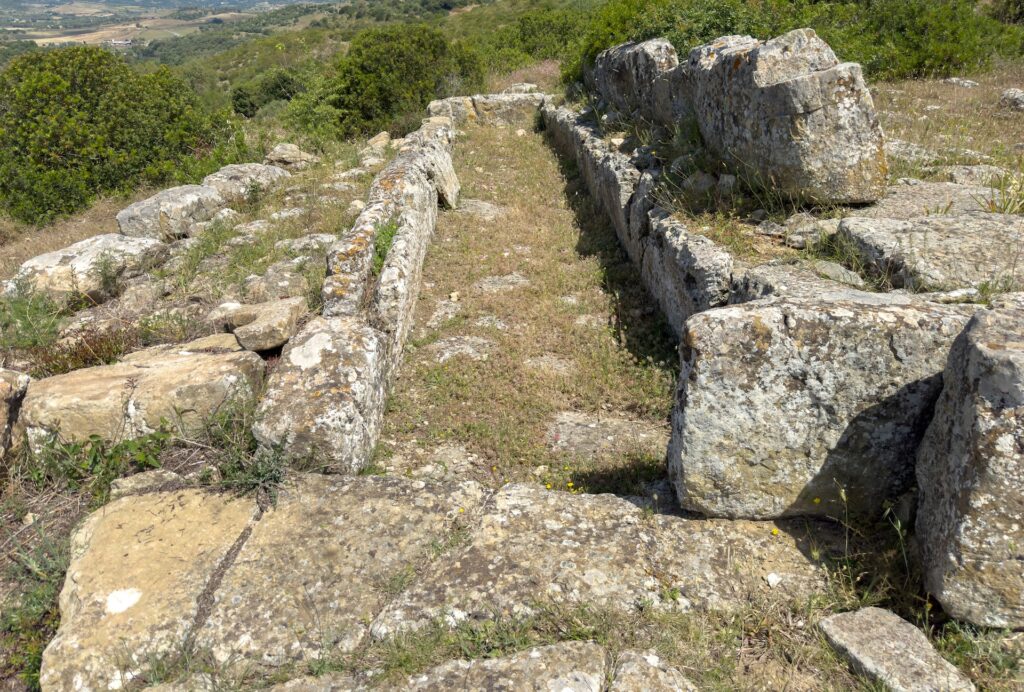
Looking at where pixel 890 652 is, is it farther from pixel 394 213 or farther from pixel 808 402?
pixel 394 213

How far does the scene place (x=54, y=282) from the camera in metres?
7.24

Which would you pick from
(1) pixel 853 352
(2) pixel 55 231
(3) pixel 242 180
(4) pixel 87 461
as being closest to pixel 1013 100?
(1) pixel 853 352

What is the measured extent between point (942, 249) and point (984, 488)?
2430mm

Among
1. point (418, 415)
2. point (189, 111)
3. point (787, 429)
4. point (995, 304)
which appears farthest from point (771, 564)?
point (189, 111)

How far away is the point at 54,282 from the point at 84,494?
4.44m

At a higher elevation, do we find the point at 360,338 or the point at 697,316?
the point at 697,316

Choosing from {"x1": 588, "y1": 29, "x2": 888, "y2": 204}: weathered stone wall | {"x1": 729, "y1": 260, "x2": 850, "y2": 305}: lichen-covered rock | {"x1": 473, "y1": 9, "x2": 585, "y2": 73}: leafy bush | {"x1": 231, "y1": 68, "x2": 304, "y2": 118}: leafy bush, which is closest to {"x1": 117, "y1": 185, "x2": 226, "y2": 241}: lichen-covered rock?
{"x1": 588, "y1": 29, "x2": 888, "y2": 204}: weathered stone wall

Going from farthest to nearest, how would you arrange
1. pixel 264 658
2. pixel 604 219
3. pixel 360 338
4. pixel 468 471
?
pixel 604 219
pixel 360 338
pixel 468 471
pixel 264 658

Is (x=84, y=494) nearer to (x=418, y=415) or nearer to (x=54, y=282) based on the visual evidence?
(x=418, y=415)

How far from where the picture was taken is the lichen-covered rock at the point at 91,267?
721 cm

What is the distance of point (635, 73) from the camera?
9688mm

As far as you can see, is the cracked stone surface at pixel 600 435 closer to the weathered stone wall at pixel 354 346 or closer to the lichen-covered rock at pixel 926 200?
the weathered stone wall at pixel 354 346

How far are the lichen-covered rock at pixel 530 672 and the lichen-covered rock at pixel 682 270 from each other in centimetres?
259

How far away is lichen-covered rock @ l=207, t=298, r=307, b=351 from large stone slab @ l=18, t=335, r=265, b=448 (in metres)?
0.52
